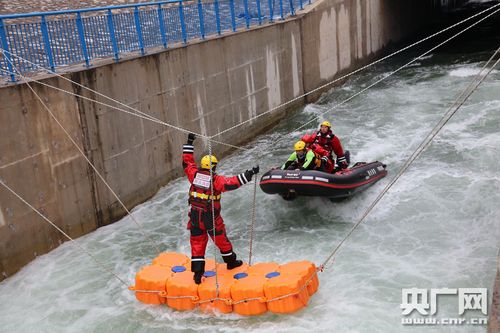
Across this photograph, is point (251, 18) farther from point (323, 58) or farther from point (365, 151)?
point (365, 151)

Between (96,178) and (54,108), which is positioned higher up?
(54,108)

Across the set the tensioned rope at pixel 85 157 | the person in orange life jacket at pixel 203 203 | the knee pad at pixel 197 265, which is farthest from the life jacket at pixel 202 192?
the tensioned rope at pixel 85 157

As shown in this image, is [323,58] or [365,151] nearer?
[365,151]

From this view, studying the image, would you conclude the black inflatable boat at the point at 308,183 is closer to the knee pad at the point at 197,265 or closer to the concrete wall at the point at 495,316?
the knee pad at the point at 197,265

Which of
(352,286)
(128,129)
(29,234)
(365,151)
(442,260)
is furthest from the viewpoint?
(365,151)

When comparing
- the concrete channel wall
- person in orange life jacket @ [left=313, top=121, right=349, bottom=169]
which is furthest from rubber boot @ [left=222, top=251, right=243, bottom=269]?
person in orange life jacket @ [left=313, top=121, right=349, bottom=169]

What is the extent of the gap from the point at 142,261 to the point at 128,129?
2.94 meters

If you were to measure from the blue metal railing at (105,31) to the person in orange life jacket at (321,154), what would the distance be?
3809 millimetres

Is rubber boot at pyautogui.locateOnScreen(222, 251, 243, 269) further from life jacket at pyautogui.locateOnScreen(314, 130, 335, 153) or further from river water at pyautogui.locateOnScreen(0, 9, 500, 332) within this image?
life jacket at pyautogui.locateOnScreen(314, 130, 335, 153)

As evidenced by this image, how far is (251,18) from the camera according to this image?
16312mm

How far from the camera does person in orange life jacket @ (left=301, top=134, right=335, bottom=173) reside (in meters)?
10.3

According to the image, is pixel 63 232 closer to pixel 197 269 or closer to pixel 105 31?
pixel 197 269

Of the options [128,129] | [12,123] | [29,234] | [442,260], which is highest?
[12,123]

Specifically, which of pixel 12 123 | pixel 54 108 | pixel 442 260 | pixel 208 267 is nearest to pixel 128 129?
pixel 54 108
